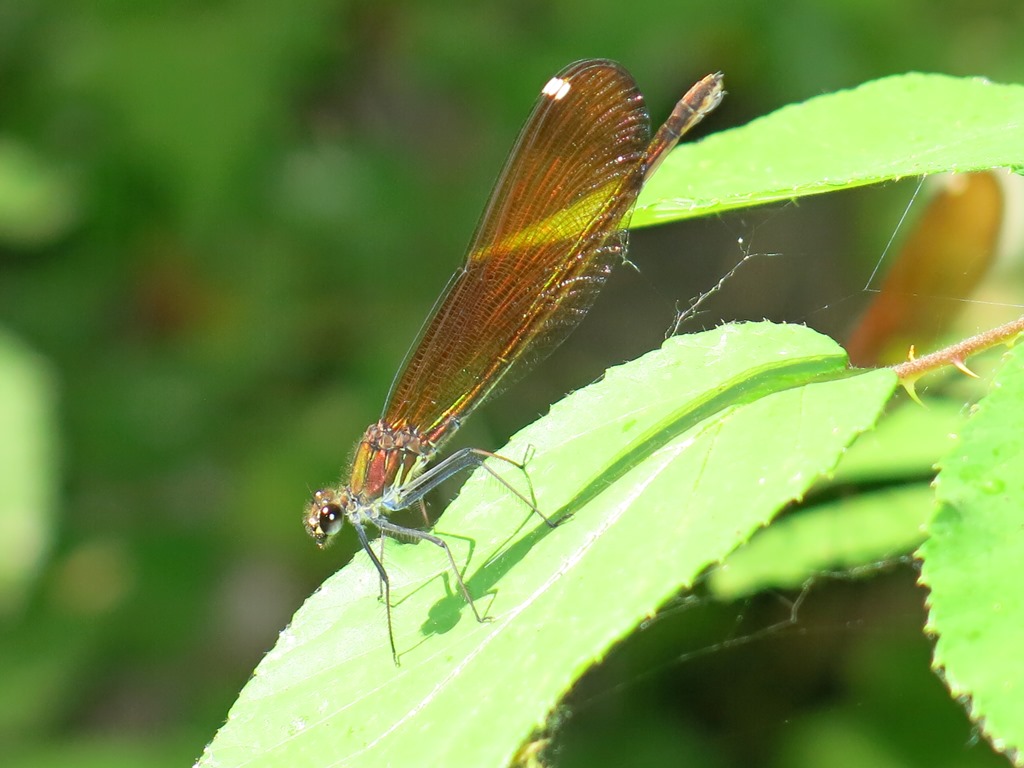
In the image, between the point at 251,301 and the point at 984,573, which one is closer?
the point at 984,573

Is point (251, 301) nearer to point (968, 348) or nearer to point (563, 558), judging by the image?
point (563, 558)

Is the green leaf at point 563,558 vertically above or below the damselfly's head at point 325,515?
above

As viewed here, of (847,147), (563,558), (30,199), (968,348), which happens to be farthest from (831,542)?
(30,199)

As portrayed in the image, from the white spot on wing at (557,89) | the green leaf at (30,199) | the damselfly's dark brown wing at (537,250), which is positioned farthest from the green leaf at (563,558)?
the green leaf at (30,199)

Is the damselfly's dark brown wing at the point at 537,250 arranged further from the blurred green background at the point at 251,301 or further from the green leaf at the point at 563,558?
the blurred green background at the point at 251,301

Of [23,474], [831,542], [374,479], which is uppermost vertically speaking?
[23,474]

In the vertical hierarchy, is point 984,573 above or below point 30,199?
below

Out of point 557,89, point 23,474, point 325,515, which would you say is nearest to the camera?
point 557,89
